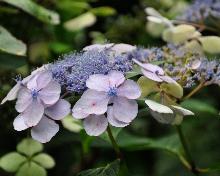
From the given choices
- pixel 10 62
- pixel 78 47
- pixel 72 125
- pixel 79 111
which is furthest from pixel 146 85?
pixel 78 47

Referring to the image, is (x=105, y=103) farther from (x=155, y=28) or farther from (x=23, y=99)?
(x=155, y=28)

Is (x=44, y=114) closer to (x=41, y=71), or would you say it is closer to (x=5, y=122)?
(x=41, y=71)

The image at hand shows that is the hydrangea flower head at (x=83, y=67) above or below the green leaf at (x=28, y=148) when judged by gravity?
above

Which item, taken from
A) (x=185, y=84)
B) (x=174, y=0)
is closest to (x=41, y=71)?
(x=185, y=84)

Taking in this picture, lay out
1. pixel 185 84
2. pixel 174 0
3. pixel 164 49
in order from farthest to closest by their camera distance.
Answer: pixel 174 0
pixel 164 49
pixel 185 84

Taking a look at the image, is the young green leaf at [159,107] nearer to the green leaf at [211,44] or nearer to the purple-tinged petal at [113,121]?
the purple-tinged petal at [113,121]

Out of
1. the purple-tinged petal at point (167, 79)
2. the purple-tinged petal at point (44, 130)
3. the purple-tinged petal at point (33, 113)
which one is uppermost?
the purple-tinged petal at point (167, 79)

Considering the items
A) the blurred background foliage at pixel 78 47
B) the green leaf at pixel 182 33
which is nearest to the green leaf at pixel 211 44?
the green leaf at pixel 182 33

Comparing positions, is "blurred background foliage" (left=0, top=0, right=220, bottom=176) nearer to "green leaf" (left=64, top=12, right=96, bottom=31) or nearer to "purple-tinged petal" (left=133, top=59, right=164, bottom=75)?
"green leaf" (left=64, top=12, right=96, bottom=31)
